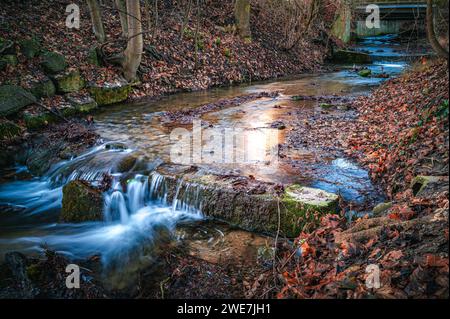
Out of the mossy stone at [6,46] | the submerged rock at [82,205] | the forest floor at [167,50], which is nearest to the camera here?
the submerged rock at [82,205]

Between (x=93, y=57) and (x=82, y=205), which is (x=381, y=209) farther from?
(x=93, y=57)

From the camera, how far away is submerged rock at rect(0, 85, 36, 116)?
9469 millimetres

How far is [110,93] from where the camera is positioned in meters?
12.8

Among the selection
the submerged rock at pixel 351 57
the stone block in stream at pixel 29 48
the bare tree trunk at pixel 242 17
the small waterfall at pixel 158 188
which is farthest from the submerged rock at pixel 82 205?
the submerged rock at pixel 351 57

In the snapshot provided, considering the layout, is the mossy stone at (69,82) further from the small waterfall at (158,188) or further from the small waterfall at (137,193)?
the small waterfall at (158,188)

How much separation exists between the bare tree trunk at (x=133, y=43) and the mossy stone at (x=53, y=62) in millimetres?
2421

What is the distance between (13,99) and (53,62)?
2.25 metres

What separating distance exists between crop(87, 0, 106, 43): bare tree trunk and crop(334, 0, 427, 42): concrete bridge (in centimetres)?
1734

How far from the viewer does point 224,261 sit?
4.82 metres

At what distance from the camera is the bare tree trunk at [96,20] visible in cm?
1335

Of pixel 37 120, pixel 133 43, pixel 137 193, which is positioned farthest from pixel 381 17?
pixel 137 193

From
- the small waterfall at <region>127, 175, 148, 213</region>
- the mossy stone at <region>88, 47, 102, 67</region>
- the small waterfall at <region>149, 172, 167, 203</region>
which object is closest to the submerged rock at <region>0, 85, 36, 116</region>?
the mossy stone at <region>88, 47, 102, 67</region>

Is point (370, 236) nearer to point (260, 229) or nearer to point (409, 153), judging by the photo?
point (260, 229)
